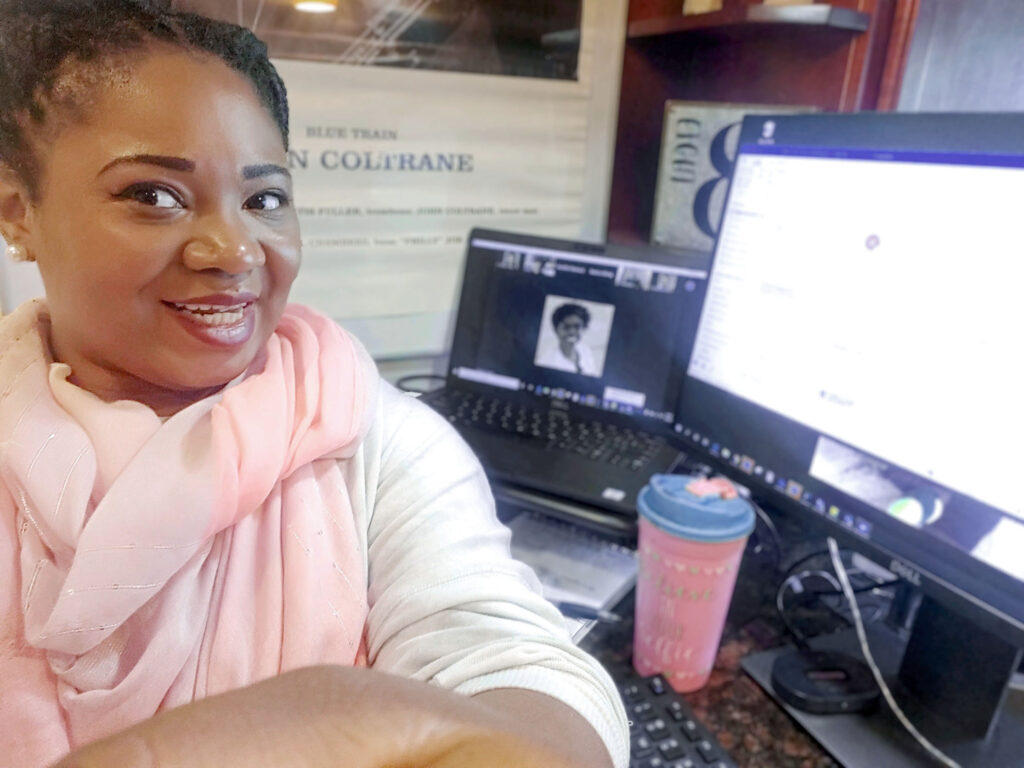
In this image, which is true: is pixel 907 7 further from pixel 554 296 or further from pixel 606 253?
pixel 554 296

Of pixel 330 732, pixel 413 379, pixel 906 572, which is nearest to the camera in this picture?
pixel 330 732

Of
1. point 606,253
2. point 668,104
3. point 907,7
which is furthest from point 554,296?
point 907,7

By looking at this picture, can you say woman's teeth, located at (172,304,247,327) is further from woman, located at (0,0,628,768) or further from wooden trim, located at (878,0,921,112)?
wooden trim, located at (878,0,921,112)

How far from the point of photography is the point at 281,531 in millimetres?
580

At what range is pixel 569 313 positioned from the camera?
1109mm

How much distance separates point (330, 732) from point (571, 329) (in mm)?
820

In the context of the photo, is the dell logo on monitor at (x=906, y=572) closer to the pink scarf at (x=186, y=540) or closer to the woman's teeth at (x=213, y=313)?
the pink scarf at (x=186, y=540)

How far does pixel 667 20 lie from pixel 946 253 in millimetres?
712

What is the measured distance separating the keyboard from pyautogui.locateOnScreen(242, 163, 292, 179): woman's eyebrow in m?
0.54

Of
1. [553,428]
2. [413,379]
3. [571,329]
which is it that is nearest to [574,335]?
[571,329]

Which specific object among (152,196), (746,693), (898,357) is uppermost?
(152,196)

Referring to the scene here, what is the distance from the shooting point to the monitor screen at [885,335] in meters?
0.56

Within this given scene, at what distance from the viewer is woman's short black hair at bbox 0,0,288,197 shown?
483 mm

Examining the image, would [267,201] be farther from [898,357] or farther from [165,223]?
[898,357]
